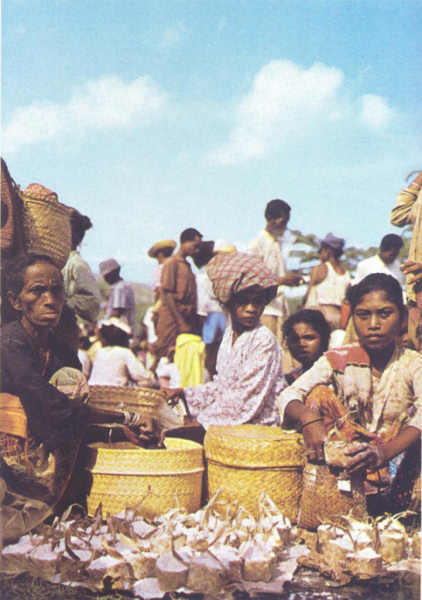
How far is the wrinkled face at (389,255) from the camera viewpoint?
5.04 meters

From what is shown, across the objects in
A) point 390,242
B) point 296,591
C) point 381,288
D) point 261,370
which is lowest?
point 296,591

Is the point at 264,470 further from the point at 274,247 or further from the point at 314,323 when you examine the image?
the point at 274,247

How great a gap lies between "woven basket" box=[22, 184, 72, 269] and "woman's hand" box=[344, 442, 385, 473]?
184 cm

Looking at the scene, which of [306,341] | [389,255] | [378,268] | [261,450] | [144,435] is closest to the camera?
[261,450]

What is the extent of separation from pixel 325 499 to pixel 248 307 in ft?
4.62

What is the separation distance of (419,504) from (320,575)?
2.13 feet

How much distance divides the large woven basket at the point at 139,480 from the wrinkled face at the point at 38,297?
0.78 meters

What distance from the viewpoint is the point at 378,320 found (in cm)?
311

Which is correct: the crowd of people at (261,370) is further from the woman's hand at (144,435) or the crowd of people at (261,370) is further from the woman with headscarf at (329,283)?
the woman with headscarf at (329,283)

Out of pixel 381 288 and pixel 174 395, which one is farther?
Answer: pixel 174 395

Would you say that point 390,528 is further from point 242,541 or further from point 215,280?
point 215,280

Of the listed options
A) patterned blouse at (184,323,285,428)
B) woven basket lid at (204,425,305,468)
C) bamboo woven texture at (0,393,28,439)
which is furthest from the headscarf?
bamboo woven texture at (0,393,28,439)

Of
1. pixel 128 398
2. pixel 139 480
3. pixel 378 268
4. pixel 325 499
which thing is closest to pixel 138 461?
pixel 139 480

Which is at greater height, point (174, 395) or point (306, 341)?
point (306, 341)
